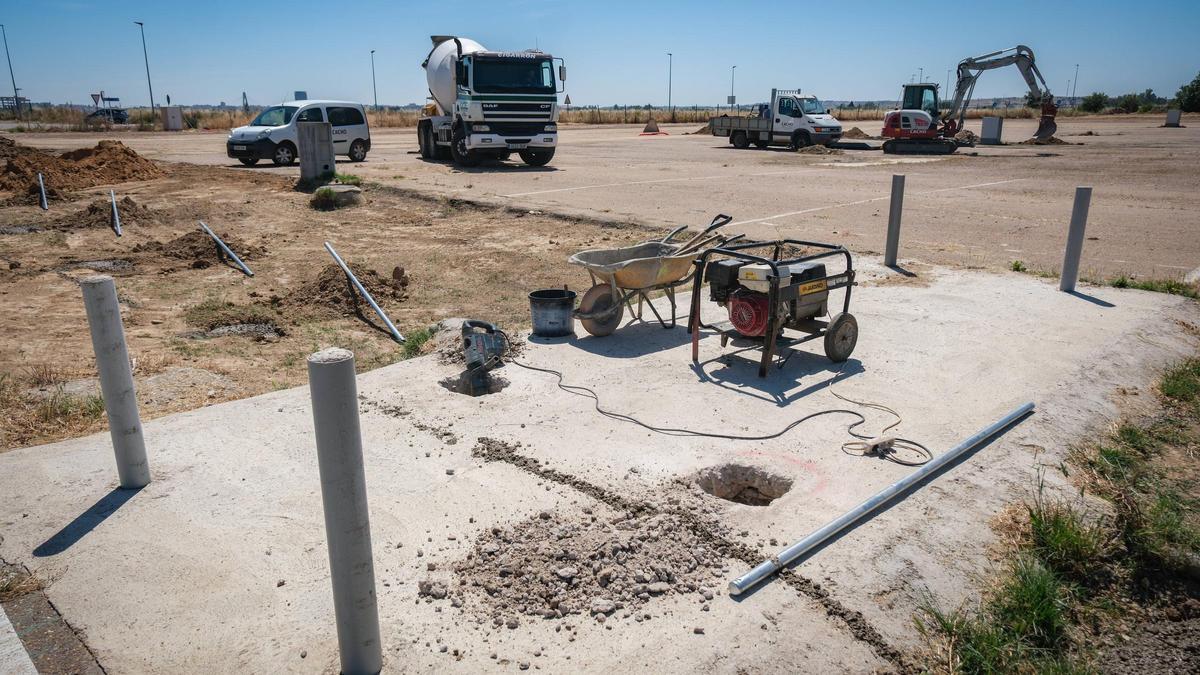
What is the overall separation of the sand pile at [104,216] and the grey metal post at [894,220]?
1265 cm

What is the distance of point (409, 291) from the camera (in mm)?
9844

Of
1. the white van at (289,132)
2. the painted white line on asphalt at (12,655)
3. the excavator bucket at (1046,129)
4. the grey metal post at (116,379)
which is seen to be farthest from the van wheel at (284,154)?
the excavator bucket at (1046,129)

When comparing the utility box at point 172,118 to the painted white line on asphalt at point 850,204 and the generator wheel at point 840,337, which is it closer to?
the painted white line on asphalt at point 850,204

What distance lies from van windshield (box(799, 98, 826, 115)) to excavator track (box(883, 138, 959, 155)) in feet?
10.9

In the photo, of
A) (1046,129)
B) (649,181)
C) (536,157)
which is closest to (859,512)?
(649,181)

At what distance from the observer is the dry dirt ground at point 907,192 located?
11609 mm

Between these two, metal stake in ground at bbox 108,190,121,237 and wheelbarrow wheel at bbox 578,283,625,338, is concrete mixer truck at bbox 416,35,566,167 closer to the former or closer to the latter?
metal stake in ground at bbox 108,190,121,237

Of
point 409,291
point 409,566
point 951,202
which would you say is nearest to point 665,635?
point 409,566

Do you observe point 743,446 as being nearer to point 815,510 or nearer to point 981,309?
point 815,510

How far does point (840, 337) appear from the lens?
6016mm

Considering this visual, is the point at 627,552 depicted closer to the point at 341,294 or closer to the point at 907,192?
the point at 341,294

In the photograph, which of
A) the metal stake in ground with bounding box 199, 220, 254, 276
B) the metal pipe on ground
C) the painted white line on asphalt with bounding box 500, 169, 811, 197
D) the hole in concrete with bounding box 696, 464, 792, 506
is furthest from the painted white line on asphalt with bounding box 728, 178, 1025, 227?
the hole in concrete with bounding box 696, 464, 792, 506

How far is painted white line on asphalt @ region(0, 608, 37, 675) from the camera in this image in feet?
9.61

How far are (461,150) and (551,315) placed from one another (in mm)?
17971
